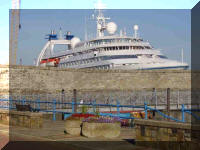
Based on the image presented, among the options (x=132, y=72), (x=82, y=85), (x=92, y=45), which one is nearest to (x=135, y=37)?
(x=92, y=45)

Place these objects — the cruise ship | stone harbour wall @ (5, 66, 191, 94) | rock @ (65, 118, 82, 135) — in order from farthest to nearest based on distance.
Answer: the cruise ship < stone harbour wall @ (5, 66, 191, 94) < rock @ (65, 118, 82, 135)

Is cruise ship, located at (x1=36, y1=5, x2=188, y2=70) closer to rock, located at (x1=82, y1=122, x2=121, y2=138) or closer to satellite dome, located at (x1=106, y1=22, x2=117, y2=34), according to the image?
satellite dome, located at (x1=106, y1=22, x2=117, y2=34)

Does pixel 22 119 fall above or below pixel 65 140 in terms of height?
above

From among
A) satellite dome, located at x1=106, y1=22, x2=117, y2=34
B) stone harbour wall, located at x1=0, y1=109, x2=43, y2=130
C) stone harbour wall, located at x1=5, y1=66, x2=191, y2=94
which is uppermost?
satellite dome, located at x1=106, y1=22, x2=117, y2=34

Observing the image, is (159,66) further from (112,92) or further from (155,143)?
(155,143)

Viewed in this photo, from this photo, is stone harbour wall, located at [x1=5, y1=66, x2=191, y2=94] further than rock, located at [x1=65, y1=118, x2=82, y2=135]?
Yes

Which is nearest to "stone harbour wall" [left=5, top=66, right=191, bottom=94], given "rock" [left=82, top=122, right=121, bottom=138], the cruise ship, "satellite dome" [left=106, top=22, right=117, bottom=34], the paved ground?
the cruise ship

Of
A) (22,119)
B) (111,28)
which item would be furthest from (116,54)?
(22,119)

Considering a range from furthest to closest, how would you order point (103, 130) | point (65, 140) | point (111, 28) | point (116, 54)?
point (111, 28)
point (116, 54)
point (103, 130)
point (65, 140)

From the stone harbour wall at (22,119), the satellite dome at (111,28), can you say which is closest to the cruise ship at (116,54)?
the satellite dome at (111,28)

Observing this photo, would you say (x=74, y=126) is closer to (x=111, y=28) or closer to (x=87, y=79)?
(x=87, y=79)

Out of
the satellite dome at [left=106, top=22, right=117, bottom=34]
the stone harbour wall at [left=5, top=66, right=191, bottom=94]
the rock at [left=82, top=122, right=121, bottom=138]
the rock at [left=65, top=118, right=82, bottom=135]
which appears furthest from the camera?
the satellite dome at [left=106, top=22, right=117, bottom=34]

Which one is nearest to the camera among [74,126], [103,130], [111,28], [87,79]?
[103,130]

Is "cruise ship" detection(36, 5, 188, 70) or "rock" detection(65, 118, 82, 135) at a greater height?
"cruise ship" detection(36, 5, 188, 70)
